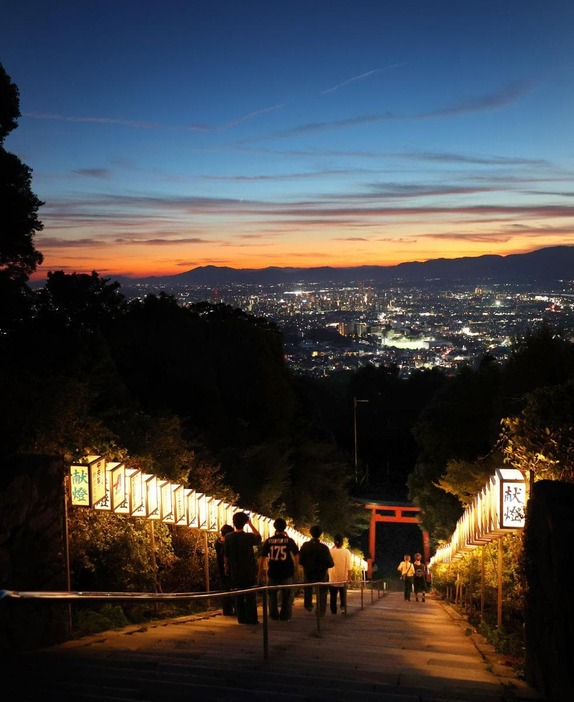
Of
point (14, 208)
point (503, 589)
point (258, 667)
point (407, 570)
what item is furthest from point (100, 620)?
point (14, 208)

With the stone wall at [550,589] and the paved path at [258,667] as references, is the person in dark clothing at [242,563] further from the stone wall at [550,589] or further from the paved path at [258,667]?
the stone wall at [550,589]

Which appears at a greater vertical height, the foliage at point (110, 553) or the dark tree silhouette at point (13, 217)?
the dark tree silhouette at point (13, 217)

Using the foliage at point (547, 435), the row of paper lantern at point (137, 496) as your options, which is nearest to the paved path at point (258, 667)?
the row of paper lantern at point (137, 496)

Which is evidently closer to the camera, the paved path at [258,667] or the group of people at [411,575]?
the paved path at [258,667]

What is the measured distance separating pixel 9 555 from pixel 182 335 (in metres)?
30.6

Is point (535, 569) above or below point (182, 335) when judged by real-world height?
below

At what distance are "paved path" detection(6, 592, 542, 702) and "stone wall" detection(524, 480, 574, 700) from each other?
0.30m

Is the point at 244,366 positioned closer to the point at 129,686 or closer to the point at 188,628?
the point at 188,628

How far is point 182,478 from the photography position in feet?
54.5

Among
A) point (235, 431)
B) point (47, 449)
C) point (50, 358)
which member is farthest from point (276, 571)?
point (235, 431)

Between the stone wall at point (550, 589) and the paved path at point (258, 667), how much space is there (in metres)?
0.30

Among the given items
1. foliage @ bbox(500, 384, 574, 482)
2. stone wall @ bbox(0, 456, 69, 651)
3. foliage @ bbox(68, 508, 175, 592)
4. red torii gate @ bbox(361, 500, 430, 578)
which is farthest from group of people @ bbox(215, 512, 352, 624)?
red torii gate @ bbox(361, 500, 430, 578)

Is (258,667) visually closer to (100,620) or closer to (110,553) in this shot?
(100,620)

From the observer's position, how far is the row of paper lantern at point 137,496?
10766 millimetres
